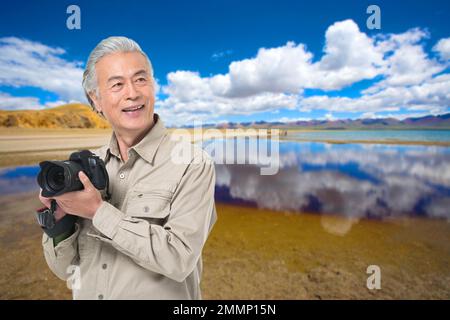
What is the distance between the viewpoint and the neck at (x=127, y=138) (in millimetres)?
1867

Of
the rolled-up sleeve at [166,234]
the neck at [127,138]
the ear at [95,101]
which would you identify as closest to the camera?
the rolled-up sleeve at [166,234]

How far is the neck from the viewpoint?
1.87m

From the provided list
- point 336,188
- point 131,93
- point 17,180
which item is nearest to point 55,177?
point 131,93

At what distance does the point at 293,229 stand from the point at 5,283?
6.21 metres

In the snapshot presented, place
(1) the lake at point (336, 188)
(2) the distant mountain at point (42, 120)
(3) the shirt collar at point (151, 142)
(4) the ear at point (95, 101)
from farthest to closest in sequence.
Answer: (2) the distant mountain at point (42, 120), (1) the lake at point (336, 188), (4) the ear at point (95, 101), (3) the shirt collar at point (151, 142)

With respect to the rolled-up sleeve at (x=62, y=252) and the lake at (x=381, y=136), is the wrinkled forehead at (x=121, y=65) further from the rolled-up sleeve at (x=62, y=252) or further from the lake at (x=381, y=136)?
the lake at (x=381, y=136)

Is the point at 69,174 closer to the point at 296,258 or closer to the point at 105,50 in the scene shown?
the point at 105,50

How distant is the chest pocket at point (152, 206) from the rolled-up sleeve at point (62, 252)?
48 centimetres

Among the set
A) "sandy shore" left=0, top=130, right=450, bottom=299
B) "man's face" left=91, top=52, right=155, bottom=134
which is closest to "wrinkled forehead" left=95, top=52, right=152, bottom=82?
"man's face" left=91, top=52, right=155, bottom=134

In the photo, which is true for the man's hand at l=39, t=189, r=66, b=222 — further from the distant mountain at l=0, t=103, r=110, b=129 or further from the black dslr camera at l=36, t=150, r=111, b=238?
the distant mountain at l=0, t=103, r=110, b=129

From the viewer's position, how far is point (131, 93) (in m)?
1.77

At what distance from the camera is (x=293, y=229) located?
7332 mm

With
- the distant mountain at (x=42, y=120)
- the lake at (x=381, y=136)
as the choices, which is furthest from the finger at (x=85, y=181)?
the distant mountain at (x=42, y=120)
